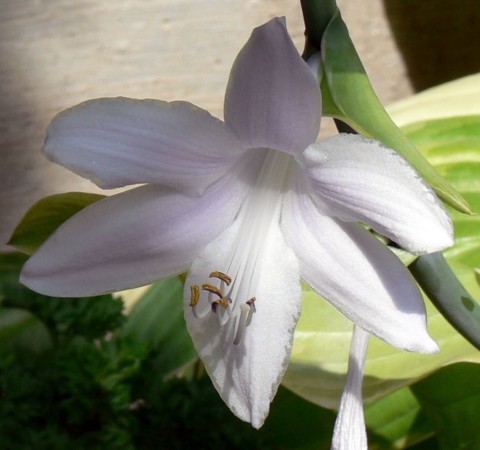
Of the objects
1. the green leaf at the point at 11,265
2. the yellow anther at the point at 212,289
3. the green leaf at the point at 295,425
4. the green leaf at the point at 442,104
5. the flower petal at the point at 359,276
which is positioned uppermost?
the flower petal at the point at 359,276

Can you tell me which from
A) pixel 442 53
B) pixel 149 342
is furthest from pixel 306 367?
pixel 442 53

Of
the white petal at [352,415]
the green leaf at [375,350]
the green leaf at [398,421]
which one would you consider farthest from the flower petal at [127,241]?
the green leaf at [398,421]

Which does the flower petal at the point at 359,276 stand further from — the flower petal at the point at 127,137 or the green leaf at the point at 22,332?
the green leaf at the point at 22,332

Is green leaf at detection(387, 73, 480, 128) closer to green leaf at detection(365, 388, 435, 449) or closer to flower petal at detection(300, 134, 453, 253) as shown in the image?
green leaf at detection(365, 388, 435, 449)

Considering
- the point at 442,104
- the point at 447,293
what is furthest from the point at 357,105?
the point at 442,104

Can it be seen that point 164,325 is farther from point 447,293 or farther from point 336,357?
point 447,293
